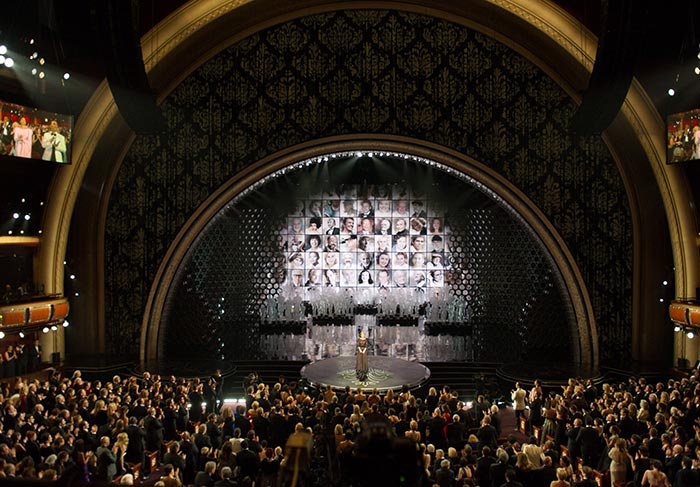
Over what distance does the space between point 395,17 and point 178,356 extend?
12277 mm

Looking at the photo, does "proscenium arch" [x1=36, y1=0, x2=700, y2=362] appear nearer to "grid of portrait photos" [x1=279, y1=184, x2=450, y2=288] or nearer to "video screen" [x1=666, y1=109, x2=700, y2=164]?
"video screen" [x1=666, y1=109, x2=700, y2=164]

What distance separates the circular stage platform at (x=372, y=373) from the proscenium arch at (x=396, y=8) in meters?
6.75

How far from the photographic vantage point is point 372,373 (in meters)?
15.6

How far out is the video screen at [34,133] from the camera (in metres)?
14.6

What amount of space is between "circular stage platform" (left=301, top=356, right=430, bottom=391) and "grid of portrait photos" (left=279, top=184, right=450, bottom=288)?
4.49 m

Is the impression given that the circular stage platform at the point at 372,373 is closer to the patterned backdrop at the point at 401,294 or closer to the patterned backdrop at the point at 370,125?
the patterned backdrop at the point at 401,294

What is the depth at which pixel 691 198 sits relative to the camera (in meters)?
15.9

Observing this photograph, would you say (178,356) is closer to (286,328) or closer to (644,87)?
(286,328)

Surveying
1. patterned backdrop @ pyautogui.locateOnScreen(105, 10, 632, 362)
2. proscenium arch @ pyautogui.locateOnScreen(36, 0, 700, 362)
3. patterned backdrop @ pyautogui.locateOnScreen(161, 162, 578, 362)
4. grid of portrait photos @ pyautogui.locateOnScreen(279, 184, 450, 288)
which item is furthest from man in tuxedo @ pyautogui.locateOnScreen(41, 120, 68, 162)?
grid of portrait photos @ pyautogui.locateOnScreen(279, 184, 450, 288)

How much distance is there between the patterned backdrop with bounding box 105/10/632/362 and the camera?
58.3 ft

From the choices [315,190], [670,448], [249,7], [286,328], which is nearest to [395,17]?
[249,7]

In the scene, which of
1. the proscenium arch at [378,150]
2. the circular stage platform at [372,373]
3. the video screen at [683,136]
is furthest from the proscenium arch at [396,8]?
the circular stage platform at [372,373]

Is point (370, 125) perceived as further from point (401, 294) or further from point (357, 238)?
point (401, 294)

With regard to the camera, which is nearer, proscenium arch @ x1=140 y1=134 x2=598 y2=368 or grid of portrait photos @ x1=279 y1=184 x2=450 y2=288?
proscenium arch @ x1=140 y1=134 x2=598 y2=368
